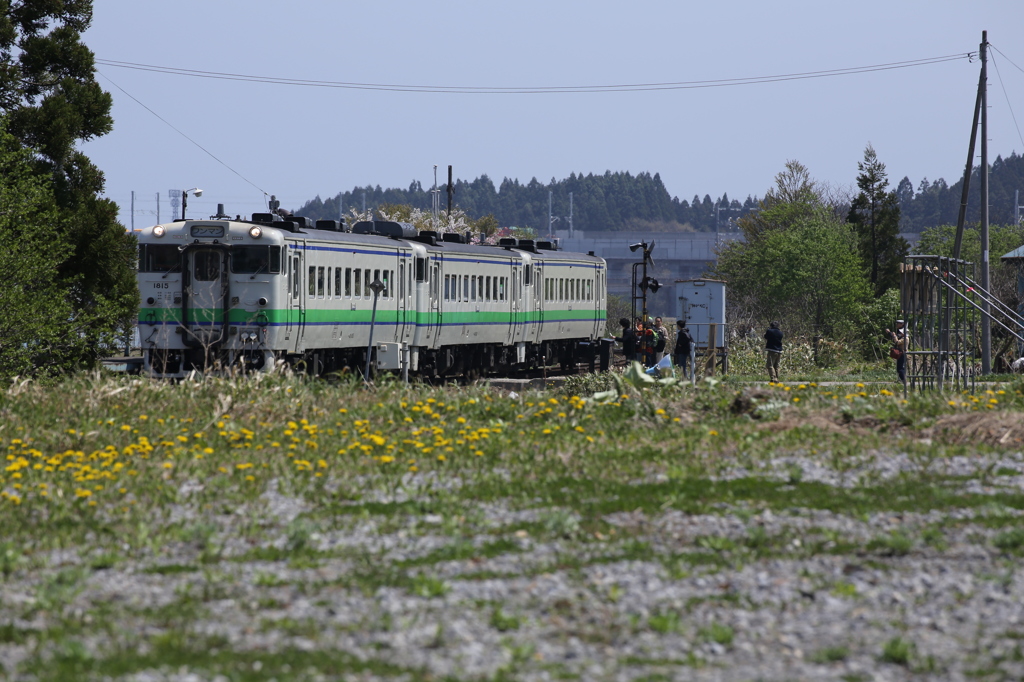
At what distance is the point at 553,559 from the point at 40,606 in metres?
3.15

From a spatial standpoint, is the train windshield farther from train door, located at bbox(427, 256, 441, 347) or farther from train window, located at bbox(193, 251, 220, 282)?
train door, located at bbox(427, 256, 441, 347)

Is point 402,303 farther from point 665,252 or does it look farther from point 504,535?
point 665,252

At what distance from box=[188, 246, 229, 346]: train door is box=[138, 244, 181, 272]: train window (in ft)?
1.01

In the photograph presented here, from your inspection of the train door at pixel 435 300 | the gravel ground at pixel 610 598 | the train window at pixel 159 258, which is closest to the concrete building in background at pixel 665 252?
the train door at pixel 435 300

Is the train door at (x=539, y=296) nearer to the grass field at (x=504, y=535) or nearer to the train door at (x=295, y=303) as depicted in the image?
the train door at (x=295, y=303)

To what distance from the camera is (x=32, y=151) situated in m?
23.5

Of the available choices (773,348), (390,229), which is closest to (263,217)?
(390,229)

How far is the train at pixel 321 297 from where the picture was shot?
21609 millimetres

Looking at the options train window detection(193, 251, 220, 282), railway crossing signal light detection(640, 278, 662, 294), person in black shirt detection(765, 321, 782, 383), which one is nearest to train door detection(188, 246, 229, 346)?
train window detection(193, 251, 220, 282)

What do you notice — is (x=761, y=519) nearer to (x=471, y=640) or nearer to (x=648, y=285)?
(x=471, y=640)

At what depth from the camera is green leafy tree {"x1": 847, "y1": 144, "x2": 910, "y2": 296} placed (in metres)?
59.0

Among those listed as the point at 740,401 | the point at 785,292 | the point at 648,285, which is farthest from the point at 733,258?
the point at 740,401

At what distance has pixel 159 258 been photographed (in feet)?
72.8

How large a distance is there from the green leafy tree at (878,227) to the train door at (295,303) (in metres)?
41.7
